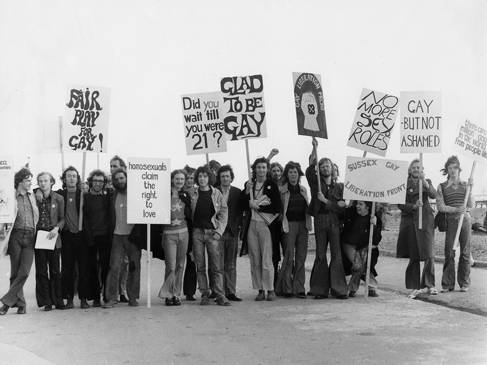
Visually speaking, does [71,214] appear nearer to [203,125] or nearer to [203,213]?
[203,213]

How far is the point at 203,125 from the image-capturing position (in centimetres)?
1181

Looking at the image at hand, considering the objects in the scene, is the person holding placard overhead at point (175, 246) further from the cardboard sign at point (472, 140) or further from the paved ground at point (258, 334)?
the cardboard sign at point (472, 140)

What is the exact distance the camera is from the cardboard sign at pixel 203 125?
11.8m

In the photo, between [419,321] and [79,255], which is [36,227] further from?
[419,321]

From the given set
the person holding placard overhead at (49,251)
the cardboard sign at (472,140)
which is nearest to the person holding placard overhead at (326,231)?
the cardboard sign at (472,140)

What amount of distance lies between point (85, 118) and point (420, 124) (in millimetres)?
5042

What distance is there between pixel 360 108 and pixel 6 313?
230 inches

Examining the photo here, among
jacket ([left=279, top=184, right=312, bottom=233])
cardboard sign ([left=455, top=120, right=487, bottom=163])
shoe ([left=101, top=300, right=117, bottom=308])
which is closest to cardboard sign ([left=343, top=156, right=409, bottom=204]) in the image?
jacket ([left=279, top=184, right=312, bottom=233])

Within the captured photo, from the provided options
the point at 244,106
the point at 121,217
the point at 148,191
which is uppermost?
the point at 244,106

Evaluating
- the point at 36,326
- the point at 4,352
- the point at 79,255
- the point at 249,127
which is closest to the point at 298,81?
the point at 249,127

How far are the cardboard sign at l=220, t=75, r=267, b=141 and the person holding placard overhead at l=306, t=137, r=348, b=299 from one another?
1198 mm

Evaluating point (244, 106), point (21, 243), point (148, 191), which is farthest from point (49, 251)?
point (244, 106)

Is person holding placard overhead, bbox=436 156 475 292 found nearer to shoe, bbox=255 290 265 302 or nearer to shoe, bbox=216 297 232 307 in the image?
shoe, bbox=255 290 265 302

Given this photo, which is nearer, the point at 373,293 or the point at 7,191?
the point at 7,191
